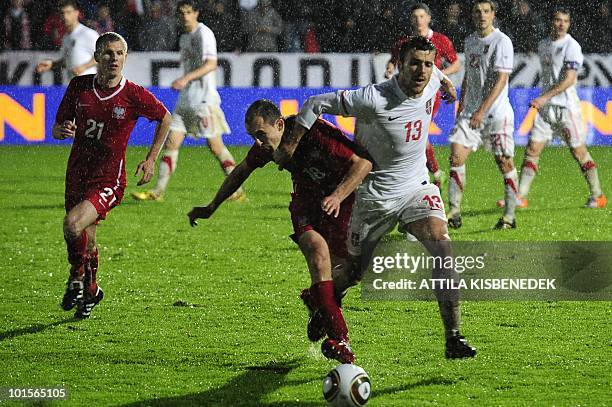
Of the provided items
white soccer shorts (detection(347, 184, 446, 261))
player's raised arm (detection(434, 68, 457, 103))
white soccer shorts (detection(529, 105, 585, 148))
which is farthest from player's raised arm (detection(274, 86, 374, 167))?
white soccer shorts (detection(529, 105, 585, 148))

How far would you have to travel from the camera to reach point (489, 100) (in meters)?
10.3

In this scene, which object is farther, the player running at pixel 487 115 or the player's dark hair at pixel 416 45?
the player running at pixel 487 115


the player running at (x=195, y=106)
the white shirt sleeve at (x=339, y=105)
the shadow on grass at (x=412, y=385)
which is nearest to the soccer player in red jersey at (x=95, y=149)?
the white shirt sleeve at (x=339, y=105)

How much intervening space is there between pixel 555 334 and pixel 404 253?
2.92 metres

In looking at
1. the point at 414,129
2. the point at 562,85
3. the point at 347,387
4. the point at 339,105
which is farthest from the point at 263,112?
the point at 562,85

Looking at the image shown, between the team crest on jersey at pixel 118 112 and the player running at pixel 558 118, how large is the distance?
5.66 meters

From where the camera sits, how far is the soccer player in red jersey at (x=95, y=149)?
720 centimetres

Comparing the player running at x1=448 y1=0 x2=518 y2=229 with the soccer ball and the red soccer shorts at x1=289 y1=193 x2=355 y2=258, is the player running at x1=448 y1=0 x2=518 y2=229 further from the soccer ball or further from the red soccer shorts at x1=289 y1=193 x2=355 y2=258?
the soccer ball

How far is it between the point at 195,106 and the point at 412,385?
7504 millimetres

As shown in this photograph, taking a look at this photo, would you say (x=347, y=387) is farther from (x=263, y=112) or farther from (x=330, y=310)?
(x=263, y=112)

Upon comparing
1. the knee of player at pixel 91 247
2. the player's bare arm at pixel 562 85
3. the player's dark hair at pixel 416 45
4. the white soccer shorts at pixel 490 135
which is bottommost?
the knee of player at pixel 91 247

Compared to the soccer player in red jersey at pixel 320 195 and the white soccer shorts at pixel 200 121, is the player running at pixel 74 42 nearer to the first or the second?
the white soccer shorts at pixel 200 121

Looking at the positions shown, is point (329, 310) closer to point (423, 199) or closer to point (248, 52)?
point (423, 199)

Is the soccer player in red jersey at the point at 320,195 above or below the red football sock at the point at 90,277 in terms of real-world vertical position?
above
